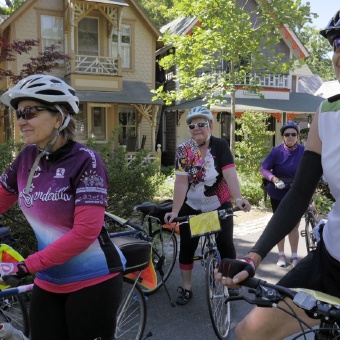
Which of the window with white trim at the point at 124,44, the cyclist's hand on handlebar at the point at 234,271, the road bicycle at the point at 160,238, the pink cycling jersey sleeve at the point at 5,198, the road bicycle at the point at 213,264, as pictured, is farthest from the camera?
the window with white trim at the point at 124,44

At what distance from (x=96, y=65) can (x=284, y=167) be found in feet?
42.9

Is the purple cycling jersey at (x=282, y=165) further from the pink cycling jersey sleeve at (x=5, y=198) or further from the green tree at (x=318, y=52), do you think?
the green tree at (x=318, y=52)

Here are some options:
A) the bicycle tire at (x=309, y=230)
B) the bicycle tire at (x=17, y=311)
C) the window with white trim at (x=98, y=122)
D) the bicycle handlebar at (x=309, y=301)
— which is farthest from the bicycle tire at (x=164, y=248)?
the window with white trim at (x=98, y=122)

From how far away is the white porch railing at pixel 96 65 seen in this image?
16797 mm

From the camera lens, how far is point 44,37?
16922mm

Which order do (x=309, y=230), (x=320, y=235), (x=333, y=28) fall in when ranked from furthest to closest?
1. (x=309, y=230)
2. (x=320, y=235)
3. (x=333, y=28)

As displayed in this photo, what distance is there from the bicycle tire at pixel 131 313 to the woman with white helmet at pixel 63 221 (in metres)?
1.04

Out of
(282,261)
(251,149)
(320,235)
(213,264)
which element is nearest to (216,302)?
(213,264)

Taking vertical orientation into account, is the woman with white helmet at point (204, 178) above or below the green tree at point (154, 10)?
below

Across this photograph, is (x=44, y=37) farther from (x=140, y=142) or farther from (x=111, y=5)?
(x=140, y=142)

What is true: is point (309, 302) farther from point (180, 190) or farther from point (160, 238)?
point (160, 238)

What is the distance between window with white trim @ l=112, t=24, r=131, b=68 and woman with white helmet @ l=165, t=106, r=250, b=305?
48.2ft

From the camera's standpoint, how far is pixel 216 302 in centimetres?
409

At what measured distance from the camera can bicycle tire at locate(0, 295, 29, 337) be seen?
338cm
